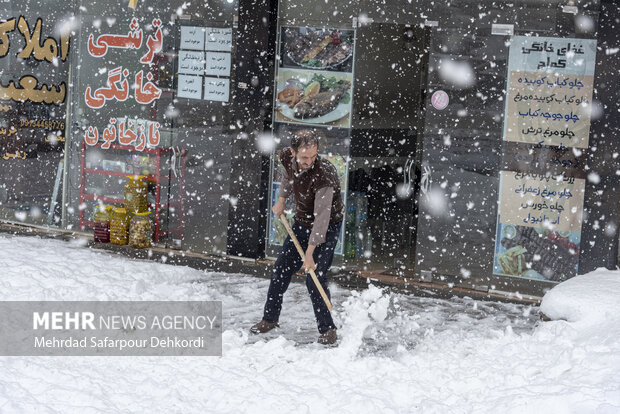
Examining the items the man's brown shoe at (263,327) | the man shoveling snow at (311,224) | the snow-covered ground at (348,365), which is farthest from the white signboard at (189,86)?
the man's brown shoe at (263,327)

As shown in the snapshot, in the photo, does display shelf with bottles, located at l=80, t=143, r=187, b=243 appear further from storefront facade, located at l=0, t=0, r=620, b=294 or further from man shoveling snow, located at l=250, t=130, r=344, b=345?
man shoveling snow, located at l=250, t=130, r=344, b=345

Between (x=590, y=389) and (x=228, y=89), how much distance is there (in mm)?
6272

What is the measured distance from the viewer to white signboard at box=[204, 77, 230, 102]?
10.5 metres

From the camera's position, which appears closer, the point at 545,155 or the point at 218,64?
the point at 545,155

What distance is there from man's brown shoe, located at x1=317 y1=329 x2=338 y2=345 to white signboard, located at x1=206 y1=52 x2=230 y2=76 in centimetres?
436

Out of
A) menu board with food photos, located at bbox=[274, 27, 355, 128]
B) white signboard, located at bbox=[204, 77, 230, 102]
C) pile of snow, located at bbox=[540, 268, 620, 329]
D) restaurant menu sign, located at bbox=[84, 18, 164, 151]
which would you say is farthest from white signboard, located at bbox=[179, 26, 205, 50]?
pile of snow, located at bbox=[540, 268, 620, 329]

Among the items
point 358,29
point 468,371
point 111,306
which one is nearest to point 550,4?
point 358,29

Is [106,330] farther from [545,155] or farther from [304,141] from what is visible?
[545,155]

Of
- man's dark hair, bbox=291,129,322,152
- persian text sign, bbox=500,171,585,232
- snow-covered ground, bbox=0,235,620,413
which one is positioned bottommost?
snow-covered ground, bbox=0,235,620,413

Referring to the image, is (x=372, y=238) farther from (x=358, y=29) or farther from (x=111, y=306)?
(x=111, y=306)

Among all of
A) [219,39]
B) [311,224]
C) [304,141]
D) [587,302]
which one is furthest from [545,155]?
[219,39]

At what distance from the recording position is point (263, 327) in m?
7.37

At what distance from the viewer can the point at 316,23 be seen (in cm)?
991

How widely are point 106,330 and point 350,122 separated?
4145 mm
